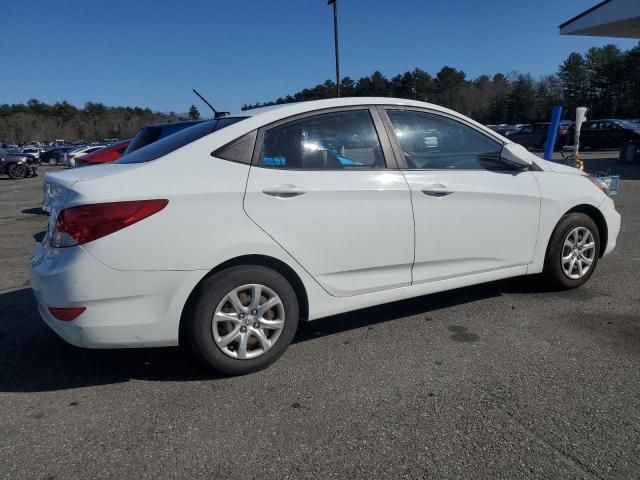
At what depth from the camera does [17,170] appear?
24500mm

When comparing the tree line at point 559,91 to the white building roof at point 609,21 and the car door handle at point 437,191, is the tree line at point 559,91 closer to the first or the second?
the white building roof at point 609,21

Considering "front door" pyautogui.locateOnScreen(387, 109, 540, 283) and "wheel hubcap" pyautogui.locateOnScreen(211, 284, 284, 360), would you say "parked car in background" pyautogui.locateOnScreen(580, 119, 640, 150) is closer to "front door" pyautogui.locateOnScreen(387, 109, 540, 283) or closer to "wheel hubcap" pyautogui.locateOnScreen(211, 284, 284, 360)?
"front door" pyautogui.locateOnScreen(387, 109, 540, 283)

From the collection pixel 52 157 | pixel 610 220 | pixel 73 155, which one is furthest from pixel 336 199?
pixel 52 157

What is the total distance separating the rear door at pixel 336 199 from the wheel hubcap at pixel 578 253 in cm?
169

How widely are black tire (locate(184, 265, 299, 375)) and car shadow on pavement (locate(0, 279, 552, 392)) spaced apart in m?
0.18

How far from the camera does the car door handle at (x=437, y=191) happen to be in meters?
3.73

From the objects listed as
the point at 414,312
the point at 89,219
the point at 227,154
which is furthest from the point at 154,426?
the point at 414,312

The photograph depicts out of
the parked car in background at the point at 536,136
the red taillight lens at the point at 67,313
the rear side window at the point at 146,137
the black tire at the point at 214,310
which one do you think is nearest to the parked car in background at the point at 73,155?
the rear side window at the point at 146,137

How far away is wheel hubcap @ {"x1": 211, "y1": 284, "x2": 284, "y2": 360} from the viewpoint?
3152mm

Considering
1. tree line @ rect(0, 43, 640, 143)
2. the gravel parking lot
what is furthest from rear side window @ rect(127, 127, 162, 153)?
tree line @ rect(0, 43, 640, 143)

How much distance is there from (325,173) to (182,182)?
2.96 feet

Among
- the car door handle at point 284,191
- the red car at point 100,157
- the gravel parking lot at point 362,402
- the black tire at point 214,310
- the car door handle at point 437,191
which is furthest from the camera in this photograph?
the red car at point 100,157

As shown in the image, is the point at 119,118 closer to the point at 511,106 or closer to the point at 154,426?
the point at 511,106

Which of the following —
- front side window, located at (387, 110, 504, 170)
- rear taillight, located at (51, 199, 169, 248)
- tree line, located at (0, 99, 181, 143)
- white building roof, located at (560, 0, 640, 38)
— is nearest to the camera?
rear taillight, located at (51, 199, 169, 248)
